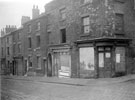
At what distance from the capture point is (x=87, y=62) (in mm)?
19031

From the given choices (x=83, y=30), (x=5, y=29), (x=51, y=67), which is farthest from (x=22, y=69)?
(x=83, y=30)

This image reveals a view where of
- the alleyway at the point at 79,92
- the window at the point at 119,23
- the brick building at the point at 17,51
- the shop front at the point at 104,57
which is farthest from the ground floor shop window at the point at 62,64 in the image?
the brick building at the point at 17,51

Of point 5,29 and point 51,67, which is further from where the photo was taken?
point 5,29

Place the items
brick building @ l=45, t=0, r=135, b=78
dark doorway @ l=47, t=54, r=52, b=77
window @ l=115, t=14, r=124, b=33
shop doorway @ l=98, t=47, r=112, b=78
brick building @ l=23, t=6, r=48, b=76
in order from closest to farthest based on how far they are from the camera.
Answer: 1. shop doorway @ l=98, t=47, r=112, b=78
2. brick building @ l=45, t=0, r=135, b=78
3. window @ l=115, t=14, r=124, b=33
4. dark doorway @ l=47, t=54, r=52, b=77
5. brick building @ l=23, t=6, r=48, b=76

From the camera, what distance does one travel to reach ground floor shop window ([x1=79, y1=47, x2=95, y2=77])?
18531mm

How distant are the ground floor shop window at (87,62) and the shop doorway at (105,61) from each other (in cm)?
104

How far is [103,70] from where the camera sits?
57.4 ft

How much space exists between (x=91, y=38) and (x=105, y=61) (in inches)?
105

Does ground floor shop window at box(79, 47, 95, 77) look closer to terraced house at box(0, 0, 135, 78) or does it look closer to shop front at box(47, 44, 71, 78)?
terraced house at box(0, 0, 135, 78)

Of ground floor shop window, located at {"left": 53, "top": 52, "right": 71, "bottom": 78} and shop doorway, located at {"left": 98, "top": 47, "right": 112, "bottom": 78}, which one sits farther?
ground floor shop window, located at {"left": 53, "top": 52, "right": 71, "bottom": 78}

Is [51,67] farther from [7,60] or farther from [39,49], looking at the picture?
[7,60]

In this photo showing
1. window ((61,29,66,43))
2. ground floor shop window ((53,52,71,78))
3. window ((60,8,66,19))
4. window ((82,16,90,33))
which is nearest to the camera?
window ((82,16,90,33))

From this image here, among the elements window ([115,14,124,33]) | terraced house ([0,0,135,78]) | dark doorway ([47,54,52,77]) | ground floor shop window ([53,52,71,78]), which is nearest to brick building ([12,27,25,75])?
dark doorway ([47,54,52,77])

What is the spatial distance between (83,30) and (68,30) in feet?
8.11
